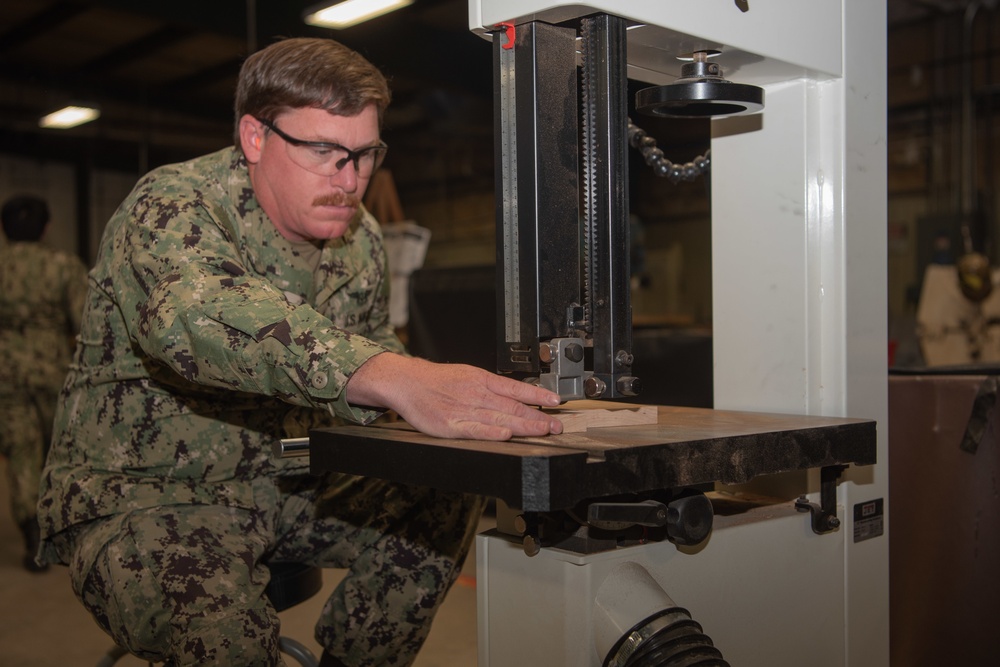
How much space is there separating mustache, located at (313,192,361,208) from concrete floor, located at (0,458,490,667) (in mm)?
1288

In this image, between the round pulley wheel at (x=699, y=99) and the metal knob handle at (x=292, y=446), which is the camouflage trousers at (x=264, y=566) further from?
the round pulley wheel at (x=699, y=99)

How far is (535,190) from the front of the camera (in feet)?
3.51

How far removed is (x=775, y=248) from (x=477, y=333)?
2.26 meters

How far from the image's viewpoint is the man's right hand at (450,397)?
3.32 feet

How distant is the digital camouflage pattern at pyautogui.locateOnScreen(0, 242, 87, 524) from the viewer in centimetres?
343

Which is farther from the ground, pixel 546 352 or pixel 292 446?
pixel 546 352

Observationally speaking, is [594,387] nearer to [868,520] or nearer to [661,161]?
[661,161]

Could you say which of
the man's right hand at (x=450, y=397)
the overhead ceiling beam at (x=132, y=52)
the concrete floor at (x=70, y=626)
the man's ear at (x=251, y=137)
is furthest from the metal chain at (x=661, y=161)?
the overhead ceiling beam at (x=132, y=52)

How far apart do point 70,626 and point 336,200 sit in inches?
71.7

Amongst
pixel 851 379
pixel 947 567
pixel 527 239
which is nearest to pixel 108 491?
pixel 527 239

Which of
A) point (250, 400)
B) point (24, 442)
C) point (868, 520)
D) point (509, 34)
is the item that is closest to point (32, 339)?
point (24, 442)

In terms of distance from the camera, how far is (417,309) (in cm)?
386

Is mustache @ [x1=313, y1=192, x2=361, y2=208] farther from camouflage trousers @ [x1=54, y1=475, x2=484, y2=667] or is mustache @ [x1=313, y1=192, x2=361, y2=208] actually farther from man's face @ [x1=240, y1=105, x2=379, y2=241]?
camouflage trousers @ [x1=54, y1=475, x2=484, y2=667]

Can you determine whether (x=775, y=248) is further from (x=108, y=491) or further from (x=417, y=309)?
(x=417, y=309)
